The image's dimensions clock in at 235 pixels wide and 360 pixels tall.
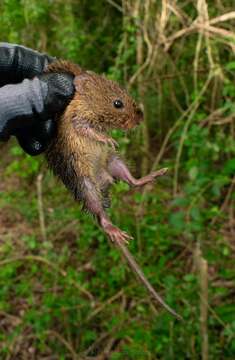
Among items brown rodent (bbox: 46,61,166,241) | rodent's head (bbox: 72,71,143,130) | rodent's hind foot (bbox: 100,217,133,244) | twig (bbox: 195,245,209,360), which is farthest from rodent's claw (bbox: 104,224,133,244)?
twig (bbox: 195,245,209,360)

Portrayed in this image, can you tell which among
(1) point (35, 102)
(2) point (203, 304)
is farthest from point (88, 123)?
(2) point (203, 304)

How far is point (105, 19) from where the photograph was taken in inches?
200

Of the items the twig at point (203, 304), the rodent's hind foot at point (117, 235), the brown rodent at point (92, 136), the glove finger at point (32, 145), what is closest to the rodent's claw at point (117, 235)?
the rodent's hind foot at point (117, 235)

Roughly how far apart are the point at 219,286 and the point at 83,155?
2.11 m

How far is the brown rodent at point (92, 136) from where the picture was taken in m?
1.53

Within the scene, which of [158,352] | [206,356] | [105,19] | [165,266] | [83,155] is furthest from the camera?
[105,19]

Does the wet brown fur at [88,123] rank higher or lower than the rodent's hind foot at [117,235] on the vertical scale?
higher

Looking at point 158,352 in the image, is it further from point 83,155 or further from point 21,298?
point 83,155

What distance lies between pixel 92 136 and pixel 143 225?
2.22 meters

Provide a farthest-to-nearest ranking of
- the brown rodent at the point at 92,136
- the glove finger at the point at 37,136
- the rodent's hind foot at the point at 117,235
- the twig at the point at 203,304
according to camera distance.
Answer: the twig at the point at 203,304 → the glove finger at the point at 37,136 → the brown rodent at the point at 92,136 → the rodent's hind foot at the point at 117,235

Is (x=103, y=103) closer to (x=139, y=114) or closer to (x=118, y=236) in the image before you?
(x=139, y=114)

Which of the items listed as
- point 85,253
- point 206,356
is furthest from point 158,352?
point 85,253

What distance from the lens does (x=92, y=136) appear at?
1530 millimetres

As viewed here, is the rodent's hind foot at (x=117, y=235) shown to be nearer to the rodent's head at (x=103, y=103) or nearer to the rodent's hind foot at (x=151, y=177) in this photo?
the rodent's hind foot at (x=151, y=177)
